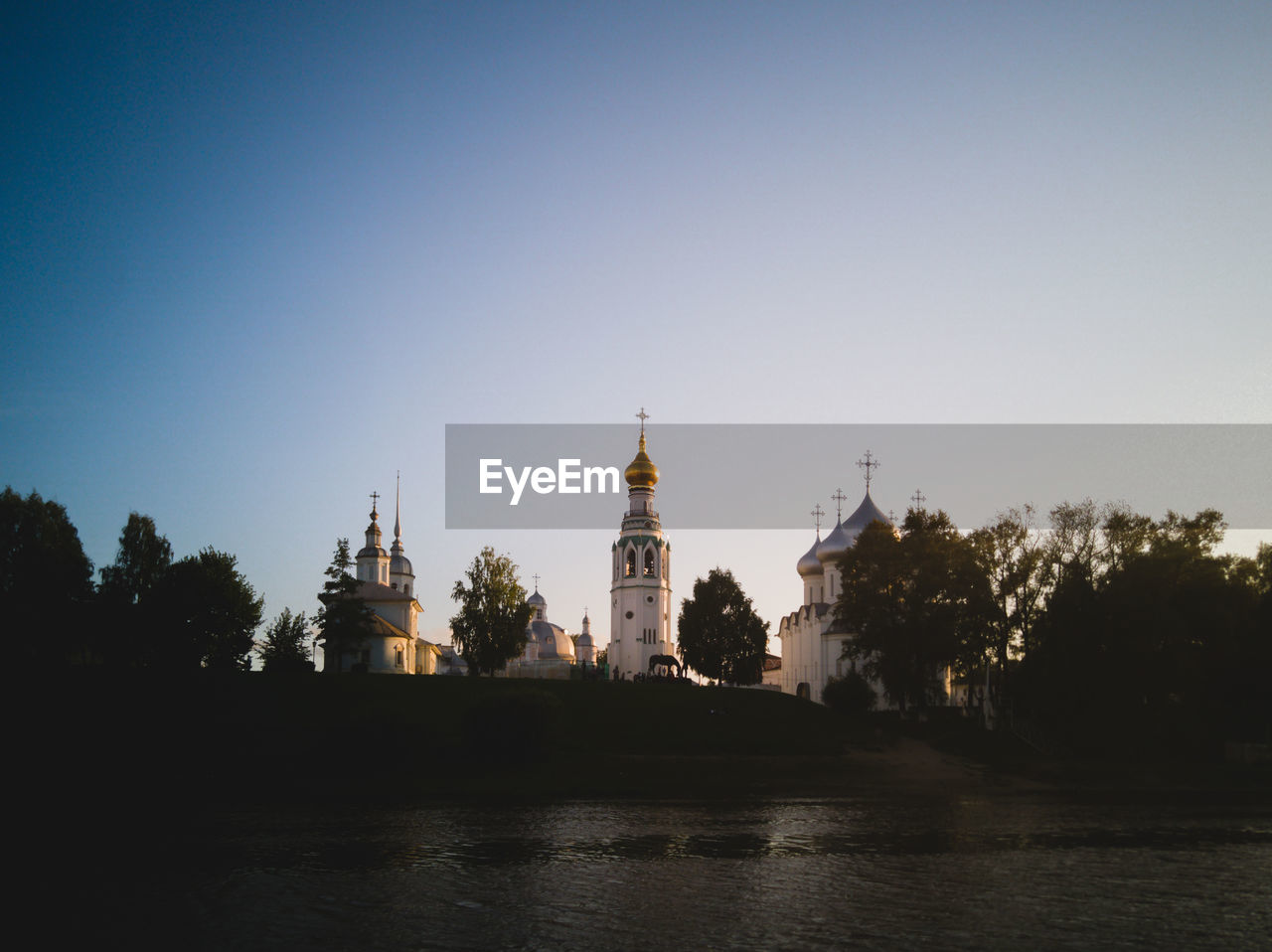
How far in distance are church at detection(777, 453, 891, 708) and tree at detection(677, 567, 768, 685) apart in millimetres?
3362

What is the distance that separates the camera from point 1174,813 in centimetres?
2739

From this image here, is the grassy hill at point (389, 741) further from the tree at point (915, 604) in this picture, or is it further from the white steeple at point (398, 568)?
the white steeple at point (398, 568)

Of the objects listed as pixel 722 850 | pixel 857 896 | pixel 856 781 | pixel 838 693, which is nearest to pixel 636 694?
pixel 838 693

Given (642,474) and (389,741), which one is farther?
(642,474)

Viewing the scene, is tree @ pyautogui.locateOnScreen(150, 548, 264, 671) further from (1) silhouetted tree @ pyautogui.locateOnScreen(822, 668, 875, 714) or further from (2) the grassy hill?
(1) silhouetted tree @ pyautogui.locateOnScreen(822, 668, 875, 714)

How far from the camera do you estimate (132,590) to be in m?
65.3

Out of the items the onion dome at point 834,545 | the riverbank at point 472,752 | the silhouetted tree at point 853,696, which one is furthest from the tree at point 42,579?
the onion dome at point 834,545

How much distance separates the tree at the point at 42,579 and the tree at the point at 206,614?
14.0 feet

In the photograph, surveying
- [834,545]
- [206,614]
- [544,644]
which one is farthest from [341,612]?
[544,644]

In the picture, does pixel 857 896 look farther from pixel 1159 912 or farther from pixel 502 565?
pixel 502 565

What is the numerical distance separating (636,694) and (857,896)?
119ft

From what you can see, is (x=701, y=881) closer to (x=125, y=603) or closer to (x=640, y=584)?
(x=125, y=603)

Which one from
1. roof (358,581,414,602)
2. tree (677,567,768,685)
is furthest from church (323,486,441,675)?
tree (677,567,768,685)

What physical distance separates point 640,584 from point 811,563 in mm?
21079
